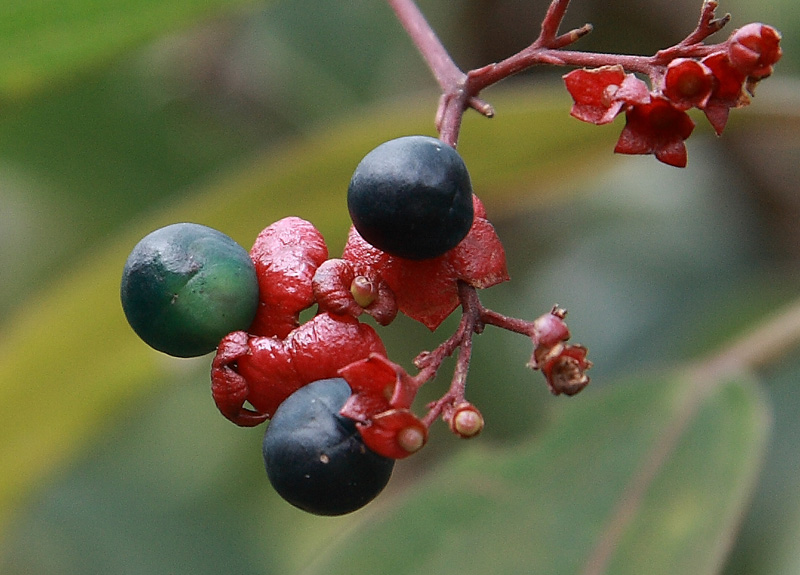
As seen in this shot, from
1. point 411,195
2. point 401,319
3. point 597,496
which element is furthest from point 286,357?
point 401,319

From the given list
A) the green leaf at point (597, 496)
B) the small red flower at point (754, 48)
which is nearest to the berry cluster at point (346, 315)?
the small red flower at point (754, 48)

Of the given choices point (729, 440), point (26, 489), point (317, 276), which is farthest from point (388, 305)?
point (26, 489)

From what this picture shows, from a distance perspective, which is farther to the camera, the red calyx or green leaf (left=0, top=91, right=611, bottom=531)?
green leaf (left=0, top=91, right=611, bottom=531)

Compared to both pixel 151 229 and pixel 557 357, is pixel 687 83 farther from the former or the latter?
pixel 151 229

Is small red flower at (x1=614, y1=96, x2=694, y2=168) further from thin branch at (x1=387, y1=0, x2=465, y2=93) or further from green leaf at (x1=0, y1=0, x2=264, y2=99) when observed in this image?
green leaf at (x1=0, y1=0, x2=264, y2=99)

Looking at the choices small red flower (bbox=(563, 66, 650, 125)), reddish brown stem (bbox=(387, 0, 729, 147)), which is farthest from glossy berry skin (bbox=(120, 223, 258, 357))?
small red flower (bbox=(563, 66, 650, 125))

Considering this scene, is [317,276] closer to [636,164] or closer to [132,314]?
[132,314]
